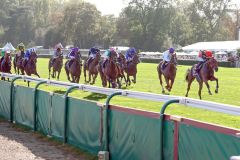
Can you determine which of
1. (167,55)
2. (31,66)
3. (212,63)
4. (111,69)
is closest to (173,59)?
(167,55)

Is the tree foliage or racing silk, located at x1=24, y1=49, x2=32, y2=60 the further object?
the tree foliage

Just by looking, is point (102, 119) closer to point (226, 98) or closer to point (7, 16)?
point (226, 98)

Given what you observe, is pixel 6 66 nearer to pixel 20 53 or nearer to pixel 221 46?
pixel 20 53

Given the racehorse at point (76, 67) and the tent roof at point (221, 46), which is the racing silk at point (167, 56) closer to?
the racehorse at point (76, 67)

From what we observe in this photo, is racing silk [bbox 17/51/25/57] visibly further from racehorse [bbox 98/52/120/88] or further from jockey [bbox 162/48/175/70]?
jockey [bbox 162/48/175/70]

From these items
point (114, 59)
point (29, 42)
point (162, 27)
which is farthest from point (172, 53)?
point (29, 42)

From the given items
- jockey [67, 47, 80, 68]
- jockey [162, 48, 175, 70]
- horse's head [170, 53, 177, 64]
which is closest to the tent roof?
jockey [67, 47, 80, 68]

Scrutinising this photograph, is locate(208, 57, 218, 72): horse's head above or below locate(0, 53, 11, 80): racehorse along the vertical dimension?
above

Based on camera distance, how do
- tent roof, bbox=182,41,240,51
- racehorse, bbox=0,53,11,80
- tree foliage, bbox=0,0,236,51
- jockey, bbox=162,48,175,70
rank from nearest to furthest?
jockey, bbox=162,48,175,70 → racehorse, bbox=0,53,11,80 → tent roof, bbox=182,41,240,51 → tree foliage, bbox=0,0,236,51

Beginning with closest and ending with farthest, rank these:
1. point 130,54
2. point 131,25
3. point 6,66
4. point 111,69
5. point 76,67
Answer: point 111,69 < point 76,67 < point 6,66 < point 130,54 < point 131,25

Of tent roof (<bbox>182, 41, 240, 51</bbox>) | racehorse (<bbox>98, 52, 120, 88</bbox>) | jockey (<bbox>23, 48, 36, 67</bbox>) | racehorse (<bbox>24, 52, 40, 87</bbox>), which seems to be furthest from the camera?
tent roof (<bbox>182, 41, 240, 51</bbox>)

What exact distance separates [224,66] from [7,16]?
6573 cm

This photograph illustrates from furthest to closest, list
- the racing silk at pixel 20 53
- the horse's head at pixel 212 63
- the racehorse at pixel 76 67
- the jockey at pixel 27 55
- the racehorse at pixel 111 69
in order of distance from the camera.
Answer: the racing silk at pixel 20 53 → the jockey at pixel 27 55 → the racehorse at pixel 76 67 → the racehorse at pixel 111 69 → the horse's head at pixel 212 63

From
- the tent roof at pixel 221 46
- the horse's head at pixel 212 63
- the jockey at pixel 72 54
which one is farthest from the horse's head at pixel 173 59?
the tent roof at pixel 221 46
